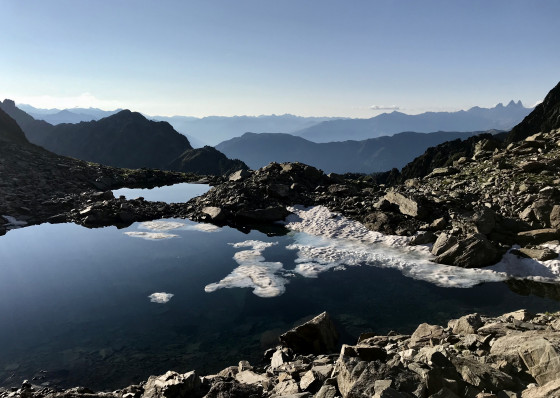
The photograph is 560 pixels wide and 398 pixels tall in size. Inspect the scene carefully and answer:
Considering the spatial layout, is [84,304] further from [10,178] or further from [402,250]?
[10,178]

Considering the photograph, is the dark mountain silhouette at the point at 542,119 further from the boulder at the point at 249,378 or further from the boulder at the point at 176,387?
the boulder at the point at 176,387

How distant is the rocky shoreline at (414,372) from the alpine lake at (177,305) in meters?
2.93

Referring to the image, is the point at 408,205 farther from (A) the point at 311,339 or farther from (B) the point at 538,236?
(A) the point at 311,339

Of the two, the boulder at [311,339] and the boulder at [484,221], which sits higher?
the boulder at [484,221]

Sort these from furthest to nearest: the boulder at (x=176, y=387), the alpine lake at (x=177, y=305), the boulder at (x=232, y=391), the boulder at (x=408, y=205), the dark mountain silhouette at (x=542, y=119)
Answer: the dark mountain silhouette at (x=542, y=119)
the boulder at (x=408, y=205)
the alpine lake at (x=177, y=305)
the boulder at (x=176, y=387)
the boulder at (x=232, y=391)

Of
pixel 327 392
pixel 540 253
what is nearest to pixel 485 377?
pixel 327 392

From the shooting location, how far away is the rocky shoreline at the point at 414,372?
11.2 m

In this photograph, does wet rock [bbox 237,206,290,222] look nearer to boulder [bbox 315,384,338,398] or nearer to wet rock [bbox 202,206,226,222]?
wet rock [bbox 202,206,226,222]

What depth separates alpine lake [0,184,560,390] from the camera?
68.2 ft

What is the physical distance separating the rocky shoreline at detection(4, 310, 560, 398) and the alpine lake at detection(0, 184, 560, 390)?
2.93 meters

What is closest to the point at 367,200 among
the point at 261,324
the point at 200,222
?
the point at 200,222

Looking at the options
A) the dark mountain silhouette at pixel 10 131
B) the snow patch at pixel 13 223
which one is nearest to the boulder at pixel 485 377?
the snow patch at pixel 13 223

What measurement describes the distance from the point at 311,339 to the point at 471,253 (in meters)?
19.8

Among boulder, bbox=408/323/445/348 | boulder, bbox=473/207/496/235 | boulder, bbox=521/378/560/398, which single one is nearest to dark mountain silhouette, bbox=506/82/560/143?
boulder, bbox=473/207/496/235
